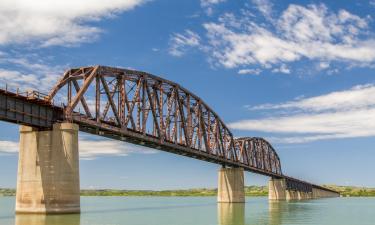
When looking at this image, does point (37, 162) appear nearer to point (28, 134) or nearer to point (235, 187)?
point (28, 134)

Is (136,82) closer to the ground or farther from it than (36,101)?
farther from it

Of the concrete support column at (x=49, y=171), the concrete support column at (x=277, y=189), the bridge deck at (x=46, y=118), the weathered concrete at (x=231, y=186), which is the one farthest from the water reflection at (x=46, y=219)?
the concrete support column at (x=277, y=189)

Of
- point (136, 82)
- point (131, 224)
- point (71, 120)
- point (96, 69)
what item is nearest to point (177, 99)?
point (136, 82)

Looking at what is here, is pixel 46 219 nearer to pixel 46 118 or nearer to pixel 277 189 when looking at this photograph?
pixel 46 118

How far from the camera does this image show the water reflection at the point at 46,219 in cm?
4773

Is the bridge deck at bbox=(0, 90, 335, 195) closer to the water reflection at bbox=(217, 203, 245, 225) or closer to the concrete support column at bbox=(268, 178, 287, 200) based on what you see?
the water reflection at bbox=(217, 203, 245, 225)

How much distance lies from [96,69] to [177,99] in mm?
33637

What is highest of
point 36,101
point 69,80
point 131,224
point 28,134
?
point 69,80

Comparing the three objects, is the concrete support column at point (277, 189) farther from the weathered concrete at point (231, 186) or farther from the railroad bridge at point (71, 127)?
the railroad bridge at point (71, 127)

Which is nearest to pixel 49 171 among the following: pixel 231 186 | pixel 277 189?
pixel 231 186

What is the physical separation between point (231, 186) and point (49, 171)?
78419 mm

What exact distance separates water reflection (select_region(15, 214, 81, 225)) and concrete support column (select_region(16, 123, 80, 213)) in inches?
45.7

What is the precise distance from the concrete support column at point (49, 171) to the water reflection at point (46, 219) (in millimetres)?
1160

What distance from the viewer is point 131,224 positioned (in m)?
53.2
